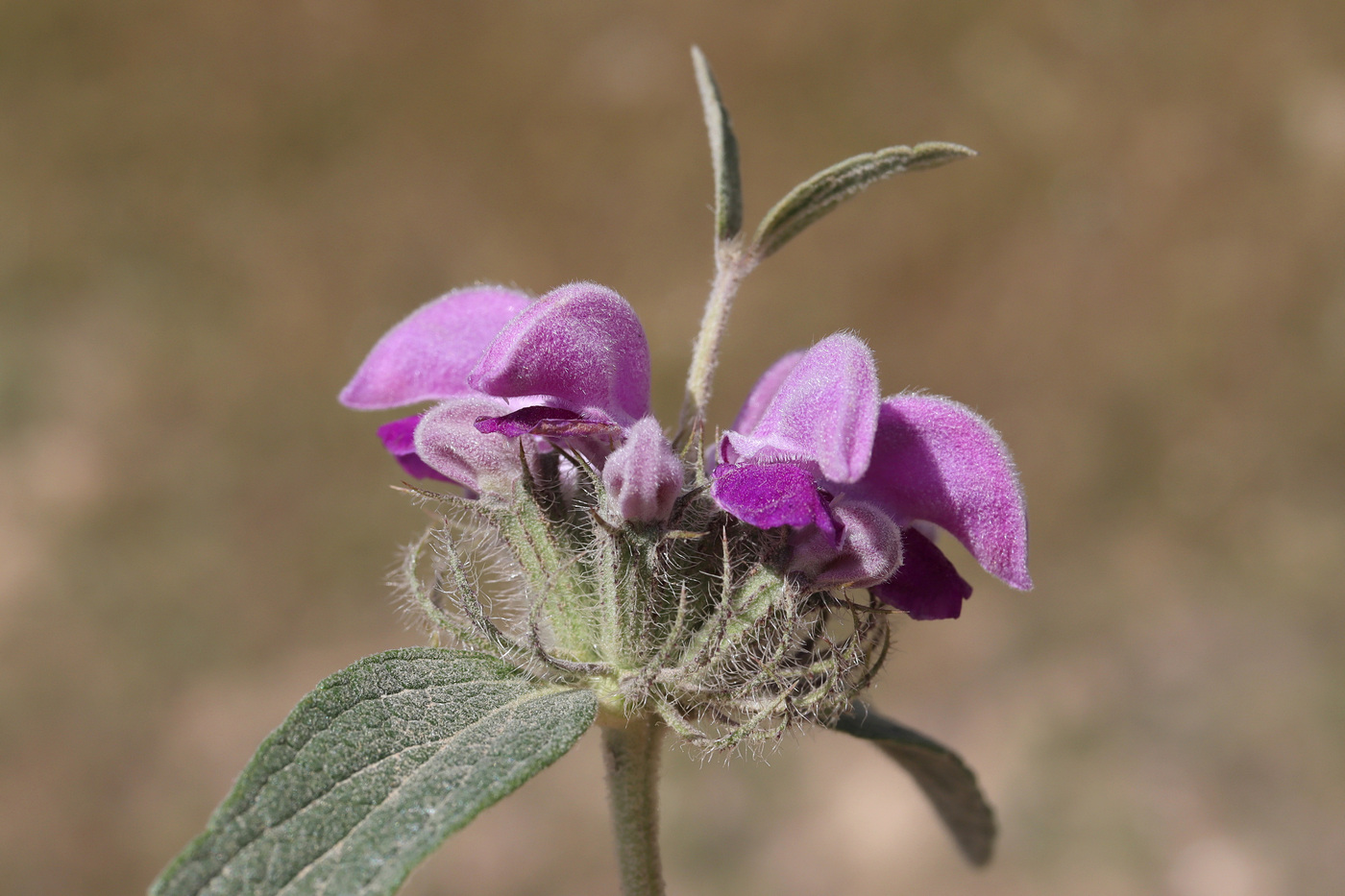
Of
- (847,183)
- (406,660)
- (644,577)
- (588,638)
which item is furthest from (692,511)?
(847,183)

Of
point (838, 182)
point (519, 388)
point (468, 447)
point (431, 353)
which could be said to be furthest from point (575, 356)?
point (838, 182)

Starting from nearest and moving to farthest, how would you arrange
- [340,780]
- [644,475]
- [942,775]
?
[340,780] < [644,475] < [942,775]

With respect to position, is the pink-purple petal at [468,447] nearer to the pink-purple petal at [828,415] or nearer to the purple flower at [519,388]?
the purple flower at [519,388]

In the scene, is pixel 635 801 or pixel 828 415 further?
pixel 635 801

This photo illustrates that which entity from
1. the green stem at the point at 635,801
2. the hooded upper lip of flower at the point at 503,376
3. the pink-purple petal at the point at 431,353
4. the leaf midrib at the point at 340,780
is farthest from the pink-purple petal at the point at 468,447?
the green stem at the point at 635,801

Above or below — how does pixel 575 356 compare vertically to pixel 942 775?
above

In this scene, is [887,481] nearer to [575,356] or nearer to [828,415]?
A: [828,415]

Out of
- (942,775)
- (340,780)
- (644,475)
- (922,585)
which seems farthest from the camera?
(942,775)
